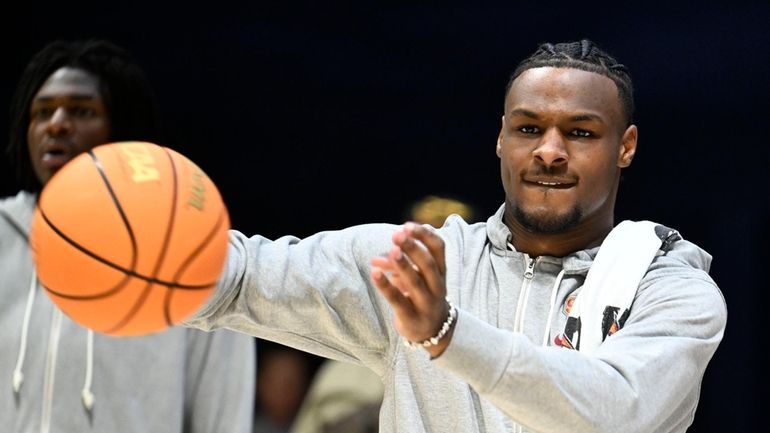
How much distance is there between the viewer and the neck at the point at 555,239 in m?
2.85

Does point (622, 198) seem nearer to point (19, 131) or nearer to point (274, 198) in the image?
point (274, 198)

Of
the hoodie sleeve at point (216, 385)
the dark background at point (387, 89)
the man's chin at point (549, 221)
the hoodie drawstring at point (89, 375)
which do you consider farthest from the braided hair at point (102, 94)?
the dark background at point (387, 89)

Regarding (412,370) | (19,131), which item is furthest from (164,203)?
(19,131)

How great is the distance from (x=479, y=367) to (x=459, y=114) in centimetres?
366

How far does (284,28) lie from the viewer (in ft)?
19.3

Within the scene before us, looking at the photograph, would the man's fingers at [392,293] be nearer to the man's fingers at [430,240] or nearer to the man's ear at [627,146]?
the man's fingers at [430,240]

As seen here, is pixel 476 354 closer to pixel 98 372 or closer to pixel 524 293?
pixel 524 293

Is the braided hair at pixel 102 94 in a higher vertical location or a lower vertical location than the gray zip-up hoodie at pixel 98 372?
higher

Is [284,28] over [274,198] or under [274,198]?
over

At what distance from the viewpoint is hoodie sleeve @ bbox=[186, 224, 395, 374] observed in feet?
8.75

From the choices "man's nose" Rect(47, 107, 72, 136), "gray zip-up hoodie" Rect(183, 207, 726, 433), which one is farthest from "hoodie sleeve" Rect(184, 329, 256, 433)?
"gray zip-up hoodie" Rect(183, 207, 726, 433)

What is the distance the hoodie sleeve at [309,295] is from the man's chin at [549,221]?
30 centimetres

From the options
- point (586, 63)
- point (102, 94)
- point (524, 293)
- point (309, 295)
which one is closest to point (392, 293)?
point (309, 295)

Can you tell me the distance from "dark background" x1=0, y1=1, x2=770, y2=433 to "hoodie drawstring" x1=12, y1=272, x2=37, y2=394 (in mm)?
2230
